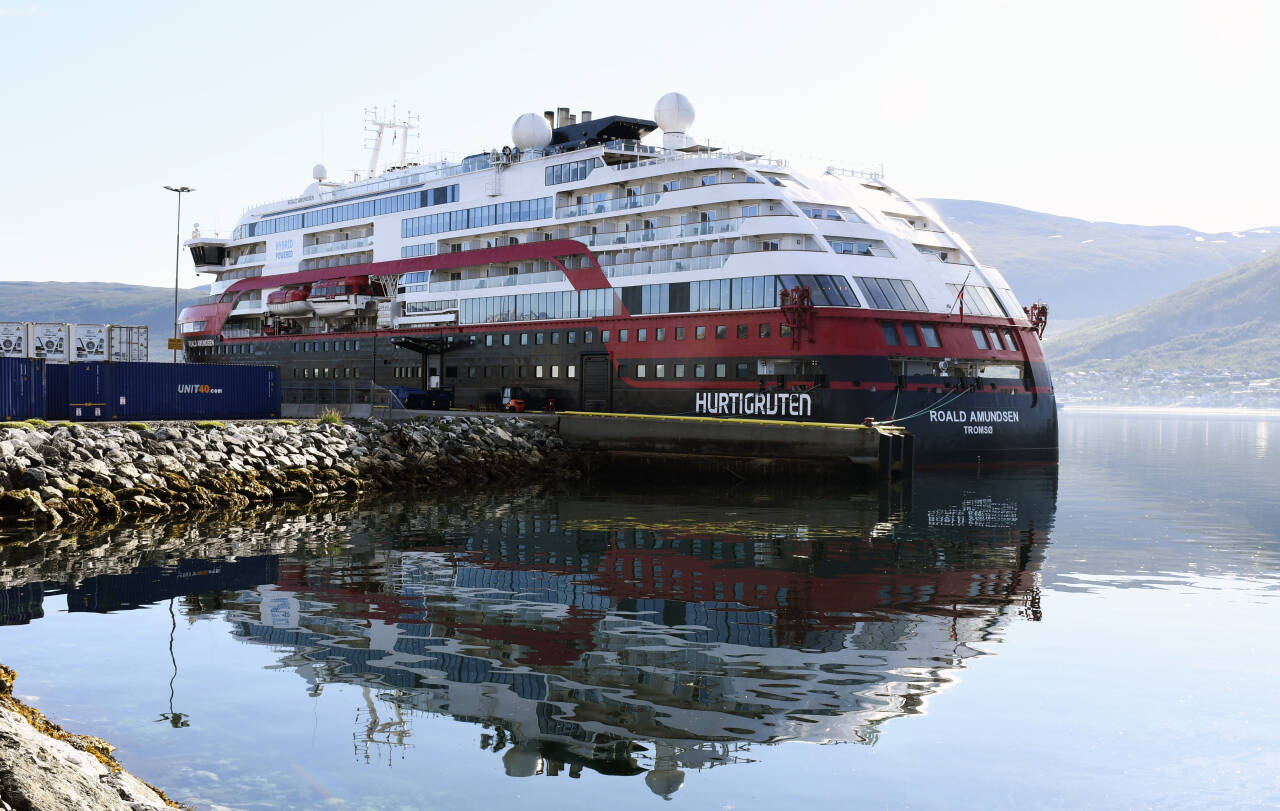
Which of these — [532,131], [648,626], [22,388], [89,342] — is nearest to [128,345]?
[89,342]

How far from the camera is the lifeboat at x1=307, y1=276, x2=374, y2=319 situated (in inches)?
2459

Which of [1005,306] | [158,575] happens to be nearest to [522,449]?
[1005,306]

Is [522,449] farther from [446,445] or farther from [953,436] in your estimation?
[953,436]

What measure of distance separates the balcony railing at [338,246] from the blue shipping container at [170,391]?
66.2ft

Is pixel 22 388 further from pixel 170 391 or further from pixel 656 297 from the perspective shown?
pixel 656 297

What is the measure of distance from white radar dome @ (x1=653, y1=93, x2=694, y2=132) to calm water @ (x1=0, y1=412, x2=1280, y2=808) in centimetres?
3035

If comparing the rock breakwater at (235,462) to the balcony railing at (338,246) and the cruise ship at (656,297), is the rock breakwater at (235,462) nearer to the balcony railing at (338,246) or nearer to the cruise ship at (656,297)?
the cruise ship at (656,297)

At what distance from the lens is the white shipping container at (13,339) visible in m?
47.9

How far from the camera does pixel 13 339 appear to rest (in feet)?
158

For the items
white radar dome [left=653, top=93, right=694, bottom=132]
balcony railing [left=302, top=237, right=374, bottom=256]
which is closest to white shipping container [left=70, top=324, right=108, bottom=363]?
balcony railing [left=302, top=237, right=374, bottom=256]

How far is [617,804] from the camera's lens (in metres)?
9.55

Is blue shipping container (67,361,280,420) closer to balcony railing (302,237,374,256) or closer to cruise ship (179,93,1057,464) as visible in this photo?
cruise ship (179,93,1057,464)

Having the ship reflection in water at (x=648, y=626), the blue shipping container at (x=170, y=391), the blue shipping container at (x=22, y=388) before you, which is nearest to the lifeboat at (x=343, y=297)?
the blue shipping container at (x=170, y=391)

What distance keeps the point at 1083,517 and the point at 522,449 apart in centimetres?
2186
